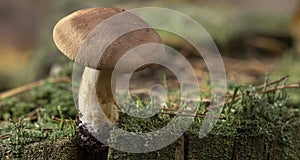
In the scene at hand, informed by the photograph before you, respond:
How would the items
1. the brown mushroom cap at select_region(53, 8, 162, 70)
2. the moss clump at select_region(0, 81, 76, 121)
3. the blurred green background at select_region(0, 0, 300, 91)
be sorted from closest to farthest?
the brown mushroom cap at select_region(53, 8, 162, 70)
the moss clump at select_region(0, 81, 76, 121)
the blurred green background at select_region(0, 0, 300, 91)

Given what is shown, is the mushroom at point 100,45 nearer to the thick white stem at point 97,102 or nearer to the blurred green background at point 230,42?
the thick white stem at point 97,102

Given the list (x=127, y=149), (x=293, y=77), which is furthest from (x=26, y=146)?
(x=293, y=77)

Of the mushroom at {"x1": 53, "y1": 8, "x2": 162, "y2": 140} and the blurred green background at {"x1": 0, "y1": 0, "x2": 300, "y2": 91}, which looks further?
the blurred green background at {"x1": 0, "y1": 0, "x2": 300, "y2": 91}

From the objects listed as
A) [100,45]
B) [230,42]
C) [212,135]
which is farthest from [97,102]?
[230,42]

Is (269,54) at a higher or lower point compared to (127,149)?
higher

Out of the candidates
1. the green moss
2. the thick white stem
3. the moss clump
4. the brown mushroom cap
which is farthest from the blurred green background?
the brown mushroom cap

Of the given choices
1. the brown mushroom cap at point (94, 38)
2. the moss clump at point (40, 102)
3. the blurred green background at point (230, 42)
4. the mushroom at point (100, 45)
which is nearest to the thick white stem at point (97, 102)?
the mushroom at point (100, 45)

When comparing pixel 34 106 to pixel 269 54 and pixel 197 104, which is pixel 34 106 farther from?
pixel 269 54

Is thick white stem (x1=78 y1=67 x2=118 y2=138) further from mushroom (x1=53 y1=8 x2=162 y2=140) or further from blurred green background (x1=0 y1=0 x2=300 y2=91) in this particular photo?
blurred green background (x1=0 y1=0 x2=300 y2=91)

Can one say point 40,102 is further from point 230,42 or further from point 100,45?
point 230,42
